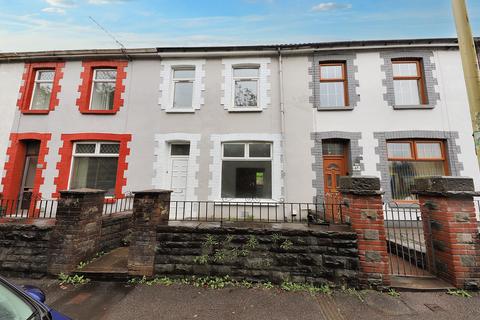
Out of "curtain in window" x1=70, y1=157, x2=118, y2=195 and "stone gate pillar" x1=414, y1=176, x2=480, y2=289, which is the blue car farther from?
"curtain in window" x1=70, y1=157, x2=118, y2=195

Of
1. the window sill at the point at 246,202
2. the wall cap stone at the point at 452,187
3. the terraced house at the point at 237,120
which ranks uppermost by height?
the terraced house at the point at 237,120

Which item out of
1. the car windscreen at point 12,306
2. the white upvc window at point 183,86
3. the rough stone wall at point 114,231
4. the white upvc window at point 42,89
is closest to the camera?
the car windscreen at point 12,306

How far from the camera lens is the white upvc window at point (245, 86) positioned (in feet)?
28.1

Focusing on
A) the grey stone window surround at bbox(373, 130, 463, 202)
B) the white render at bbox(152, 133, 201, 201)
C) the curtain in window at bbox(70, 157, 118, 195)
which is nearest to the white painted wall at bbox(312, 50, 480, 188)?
the grey stone window surround at bbox(373, 130, 463, 202)

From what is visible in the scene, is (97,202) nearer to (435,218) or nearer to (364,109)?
(435,218)

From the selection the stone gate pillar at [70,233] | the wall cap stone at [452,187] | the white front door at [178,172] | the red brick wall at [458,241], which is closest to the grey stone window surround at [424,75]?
the wall cap stone at [452,187]

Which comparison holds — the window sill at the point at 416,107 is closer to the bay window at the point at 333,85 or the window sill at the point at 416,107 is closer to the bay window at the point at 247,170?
the bay window at the point at 333,85

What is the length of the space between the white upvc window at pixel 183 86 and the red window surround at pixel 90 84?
1.99 m

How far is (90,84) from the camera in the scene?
8.75 metres

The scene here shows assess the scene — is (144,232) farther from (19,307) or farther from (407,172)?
(407,172)

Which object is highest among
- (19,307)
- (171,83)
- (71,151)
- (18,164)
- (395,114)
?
(171,83)

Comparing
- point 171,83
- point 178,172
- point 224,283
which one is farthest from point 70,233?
point 171,83

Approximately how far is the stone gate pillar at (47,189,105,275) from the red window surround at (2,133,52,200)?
515cm

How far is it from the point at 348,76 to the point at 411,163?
3.87 meters
